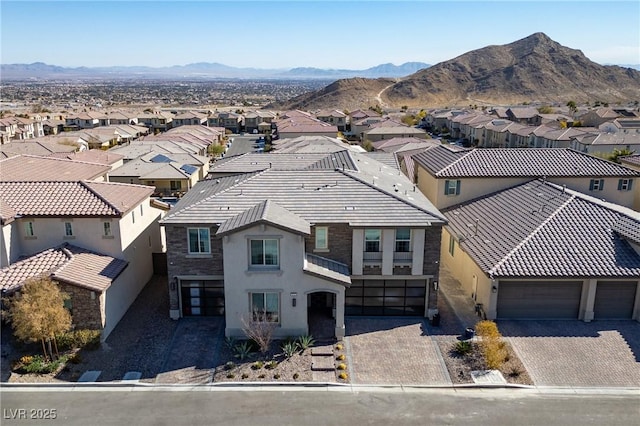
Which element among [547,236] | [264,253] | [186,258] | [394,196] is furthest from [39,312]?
[547,236]

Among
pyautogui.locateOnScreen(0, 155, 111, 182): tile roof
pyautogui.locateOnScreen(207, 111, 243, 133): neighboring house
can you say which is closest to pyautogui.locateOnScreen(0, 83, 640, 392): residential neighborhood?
pyautogui.locateOnScreen(0, 155, 111, 182): tile roof

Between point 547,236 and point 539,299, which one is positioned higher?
point 547,236

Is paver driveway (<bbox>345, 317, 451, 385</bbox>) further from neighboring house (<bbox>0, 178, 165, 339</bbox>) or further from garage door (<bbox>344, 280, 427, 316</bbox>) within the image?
neighboring house (<bbox>0, 178, 165, 339</bbox>)

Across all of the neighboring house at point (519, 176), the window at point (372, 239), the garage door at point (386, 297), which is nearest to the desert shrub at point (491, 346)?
the garage door at point (386, 297)

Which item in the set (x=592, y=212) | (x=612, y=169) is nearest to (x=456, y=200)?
(x=592, y=212)

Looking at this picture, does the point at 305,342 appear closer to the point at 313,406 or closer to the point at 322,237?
the point at 313,406

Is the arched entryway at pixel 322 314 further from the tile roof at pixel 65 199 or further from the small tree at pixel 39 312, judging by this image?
the small tree at pixel 39 312
